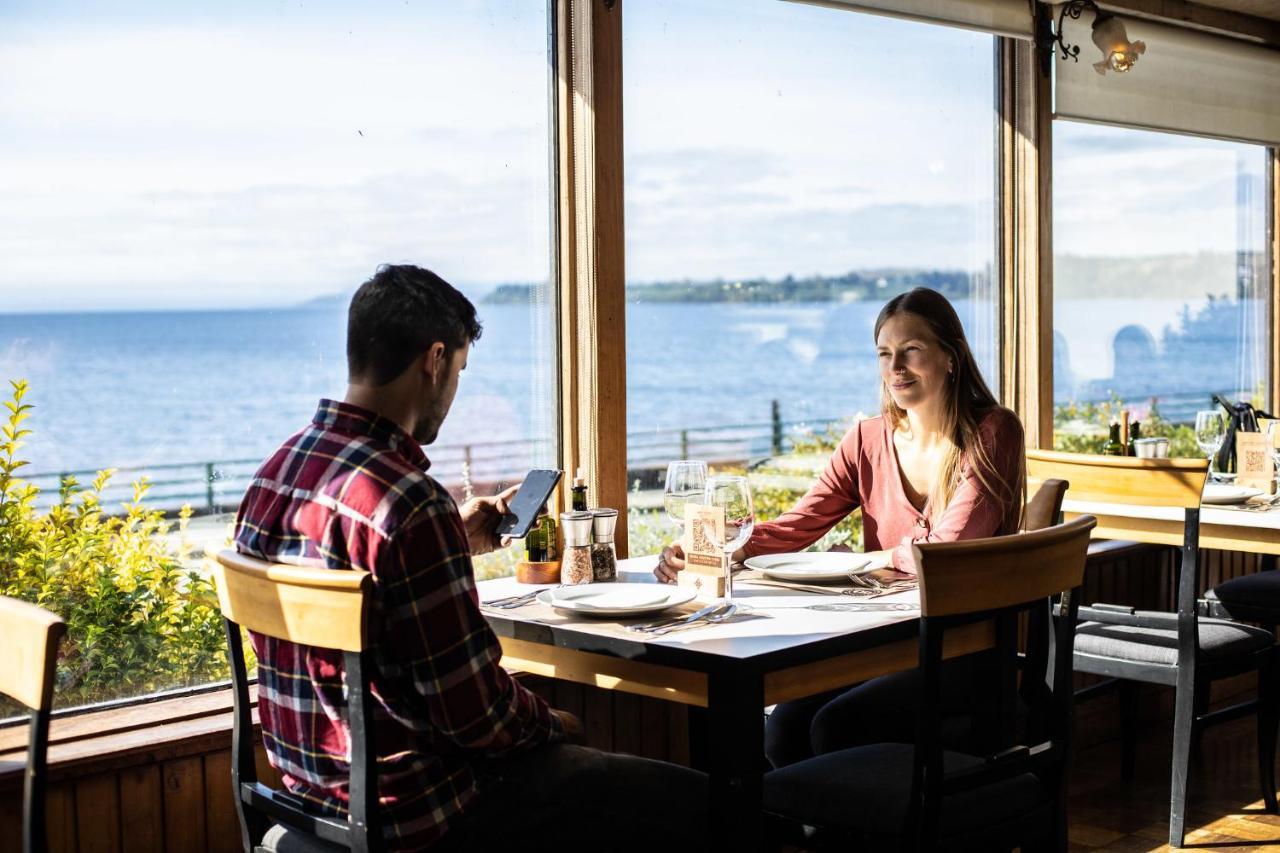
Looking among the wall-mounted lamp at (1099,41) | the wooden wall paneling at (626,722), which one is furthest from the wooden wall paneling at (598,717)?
the wall-mounted lamp at (1099,41)

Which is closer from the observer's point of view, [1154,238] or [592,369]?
[592,369]

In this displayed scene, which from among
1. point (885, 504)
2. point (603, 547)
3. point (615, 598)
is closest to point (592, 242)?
point (603, 547)

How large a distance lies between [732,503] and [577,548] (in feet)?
1.39

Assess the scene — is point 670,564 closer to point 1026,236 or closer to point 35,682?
point 35,682

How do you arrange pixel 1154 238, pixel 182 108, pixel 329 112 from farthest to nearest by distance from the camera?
pixel 1154 238
pixel 329 112
pixel 182 108

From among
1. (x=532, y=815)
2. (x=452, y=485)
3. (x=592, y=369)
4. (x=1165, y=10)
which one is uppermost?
(x=1165, y=10)

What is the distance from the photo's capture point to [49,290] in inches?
95.7

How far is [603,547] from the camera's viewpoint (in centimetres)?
263

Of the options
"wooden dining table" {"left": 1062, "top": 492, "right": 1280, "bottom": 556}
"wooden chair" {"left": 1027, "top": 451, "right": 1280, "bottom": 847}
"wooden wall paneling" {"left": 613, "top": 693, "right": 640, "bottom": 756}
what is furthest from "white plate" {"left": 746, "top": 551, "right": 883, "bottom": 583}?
"wooden dining table" {"left": 1062, "top": 492, "right": 1280, "bottom": 556}

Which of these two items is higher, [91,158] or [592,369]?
[91,158]

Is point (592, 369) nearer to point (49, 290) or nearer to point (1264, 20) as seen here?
point (49, 290)

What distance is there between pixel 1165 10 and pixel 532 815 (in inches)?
150

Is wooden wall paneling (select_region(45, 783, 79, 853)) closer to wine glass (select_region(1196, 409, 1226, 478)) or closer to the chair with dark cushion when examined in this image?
the chair with dark cushion

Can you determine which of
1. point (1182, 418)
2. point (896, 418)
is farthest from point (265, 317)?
point (1182, 418)
